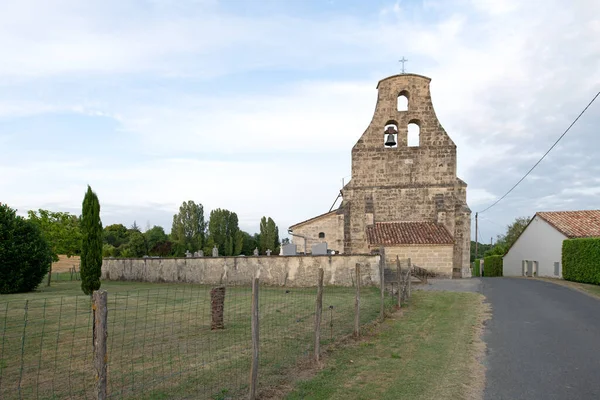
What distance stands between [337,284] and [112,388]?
52.2ft

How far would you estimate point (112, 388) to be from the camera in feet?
20.5

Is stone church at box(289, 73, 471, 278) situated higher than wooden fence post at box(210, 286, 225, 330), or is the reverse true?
stone church at box(289, 73, 471, 278)

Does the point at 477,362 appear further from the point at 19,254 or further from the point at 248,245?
the point at 248,245

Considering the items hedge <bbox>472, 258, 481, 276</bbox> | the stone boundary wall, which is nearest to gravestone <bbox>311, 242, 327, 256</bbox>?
the stone boundary wall

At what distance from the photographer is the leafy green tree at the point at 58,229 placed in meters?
27.8

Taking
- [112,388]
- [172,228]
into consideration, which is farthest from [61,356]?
[172,228]

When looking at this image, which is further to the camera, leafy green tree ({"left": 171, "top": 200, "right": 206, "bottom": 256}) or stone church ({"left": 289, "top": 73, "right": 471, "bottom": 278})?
leafy green tree ({"left": 171, "top": 200, "right": 206, "bottom": 256})

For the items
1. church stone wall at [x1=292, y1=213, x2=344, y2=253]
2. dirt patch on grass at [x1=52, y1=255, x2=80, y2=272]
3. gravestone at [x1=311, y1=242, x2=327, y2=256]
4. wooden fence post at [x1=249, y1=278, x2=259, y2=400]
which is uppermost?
church stone wall at [x1=292, y1=213, x2=344, y2=253]

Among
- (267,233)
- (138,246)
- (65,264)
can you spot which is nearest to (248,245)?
(267,233)

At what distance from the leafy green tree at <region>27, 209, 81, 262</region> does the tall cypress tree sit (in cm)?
1143

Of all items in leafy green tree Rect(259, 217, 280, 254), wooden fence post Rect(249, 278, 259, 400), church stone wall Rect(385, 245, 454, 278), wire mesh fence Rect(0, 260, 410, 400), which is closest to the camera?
wooden fence post Rect(249, 278, 259, 400)

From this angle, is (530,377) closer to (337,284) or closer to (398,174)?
(337,284)

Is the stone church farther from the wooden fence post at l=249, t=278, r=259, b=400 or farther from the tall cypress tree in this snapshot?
the wooden fence post at l=249, t=278, r=259, b=400

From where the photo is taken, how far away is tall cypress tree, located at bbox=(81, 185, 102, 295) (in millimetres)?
17609
